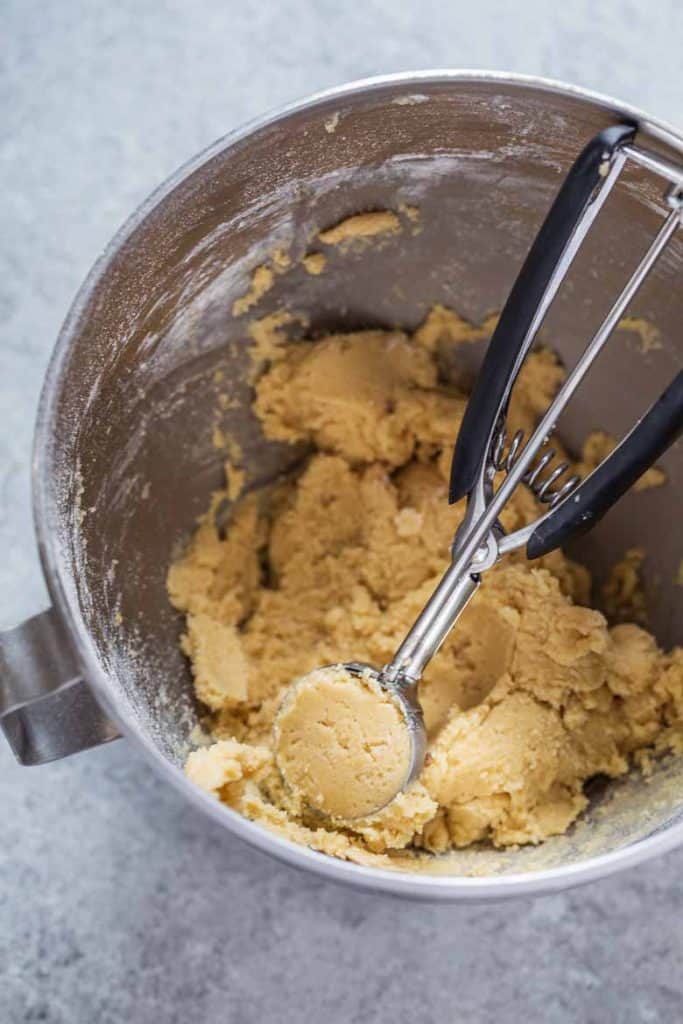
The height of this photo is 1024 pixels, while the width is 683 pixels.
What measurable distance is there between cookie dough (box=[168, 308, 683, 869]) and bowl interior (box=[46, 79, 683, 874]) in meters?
0.02

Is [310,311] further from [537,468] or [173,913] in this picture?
Answer: [173,913]

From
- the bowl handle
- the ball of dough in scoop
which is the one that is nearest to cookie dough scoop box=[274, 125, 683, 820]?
the ball of dough in scoop

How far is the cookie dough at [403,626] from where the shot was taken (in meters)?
0.78

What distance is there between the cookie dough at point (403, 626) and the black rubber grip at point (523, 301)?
5.5 inches

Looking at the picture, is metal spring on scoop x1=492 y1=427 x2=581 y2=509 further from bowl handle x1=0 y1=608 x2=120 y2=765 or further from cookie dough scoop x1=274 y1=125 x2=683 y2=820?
bowl handle x1=0 y1=608 x2=120 y2=765

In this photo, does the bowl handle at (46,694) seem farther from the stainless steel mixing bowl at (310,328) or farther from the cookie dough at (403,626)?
the cookie dough at (403,626)

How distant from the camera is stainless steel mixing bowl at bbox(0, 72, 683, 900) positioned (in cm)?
63

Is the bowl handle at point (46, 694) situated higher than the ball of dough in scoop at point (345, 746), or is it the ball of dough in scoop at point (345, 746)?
the bowl handle at point (46, 694)

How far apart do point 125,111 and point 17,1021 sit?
82 centimetres

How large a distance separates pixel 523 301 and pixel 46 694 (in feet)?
1.23

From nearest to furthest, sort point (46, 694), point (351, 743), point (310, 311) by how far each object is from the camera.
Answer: point (46, 694) < point (351, 743) < point (310, 311)

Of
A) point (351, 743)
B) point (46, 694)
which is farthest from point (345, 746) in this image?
point (46, 694)

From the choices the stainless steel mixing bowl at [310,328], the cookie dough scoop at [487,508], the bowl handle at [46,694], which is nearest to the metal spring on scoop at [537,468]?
the cookie dough scoop at [487,508]

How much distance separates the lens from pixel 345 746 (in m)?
0.76
